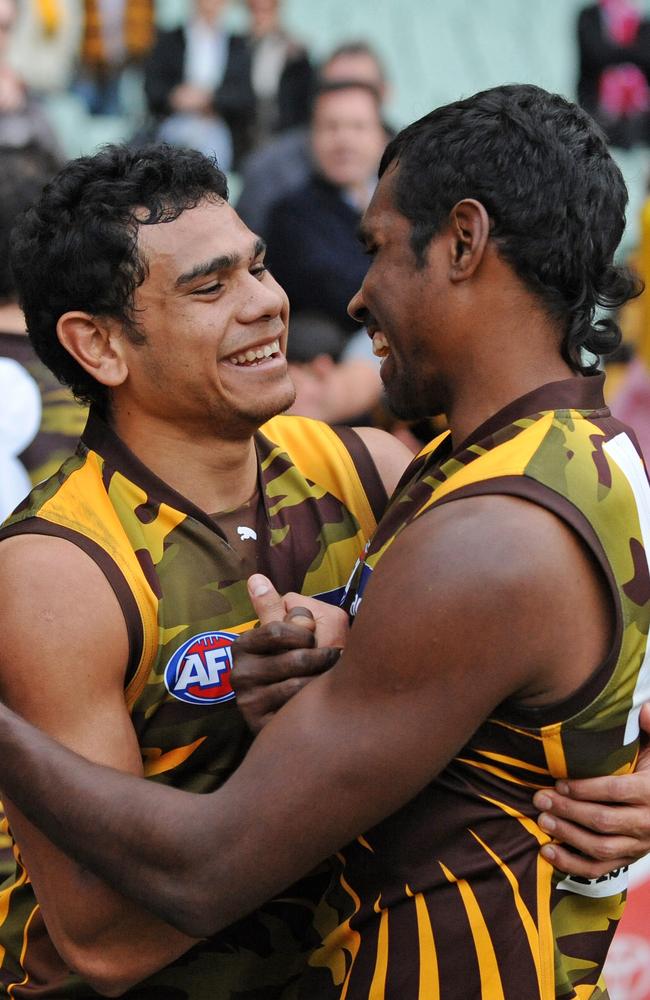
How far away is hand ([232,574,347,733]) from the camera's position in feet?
7.13

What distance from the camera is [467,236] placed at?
221cm

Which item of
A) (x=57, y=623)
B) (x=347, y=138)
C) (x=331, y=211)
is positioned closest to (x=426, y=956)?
(x=57, y=623)

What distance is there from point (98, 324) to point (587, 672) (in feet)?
4.04

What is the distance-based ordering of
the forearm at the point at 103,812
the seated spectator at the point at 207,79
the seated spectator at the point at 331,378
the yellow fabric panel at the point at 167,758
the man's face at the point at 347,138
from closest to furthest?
the forearm at the point at 103,812 → the yellow fabric panel at the point at 167,758 → the seated spectator at the point at 331,378 → the man's face at the point at 347,138 → the seated spectator at the point at 207,79

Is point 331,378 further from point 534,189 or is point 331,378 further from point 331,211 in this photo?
point 534,189

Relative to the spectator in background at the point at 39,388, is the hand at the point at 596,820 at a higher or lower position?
lower

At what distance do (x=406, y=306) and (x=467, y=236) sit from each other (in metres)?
0.16

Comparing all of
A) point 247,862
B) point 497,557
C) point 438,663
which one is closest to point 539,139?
point 497,557

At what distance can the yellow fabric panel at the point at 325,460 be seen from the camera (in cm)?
283

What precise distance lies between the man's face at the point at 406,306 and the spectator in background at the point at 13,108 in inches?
218

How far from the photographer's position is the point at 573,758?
2125 mm

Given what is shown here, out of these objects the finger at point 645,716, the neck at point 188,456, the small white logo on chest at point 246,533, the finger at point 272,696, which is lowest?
the finger at point 645,716

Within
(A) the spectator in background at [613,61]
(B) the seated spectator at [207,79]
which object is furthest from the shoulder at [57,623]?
(A) the spectator in background at [613,61]

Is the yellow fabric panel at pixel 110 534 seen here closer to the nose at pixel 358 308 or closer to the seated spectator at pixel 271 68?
the nose at pixel 358 308
